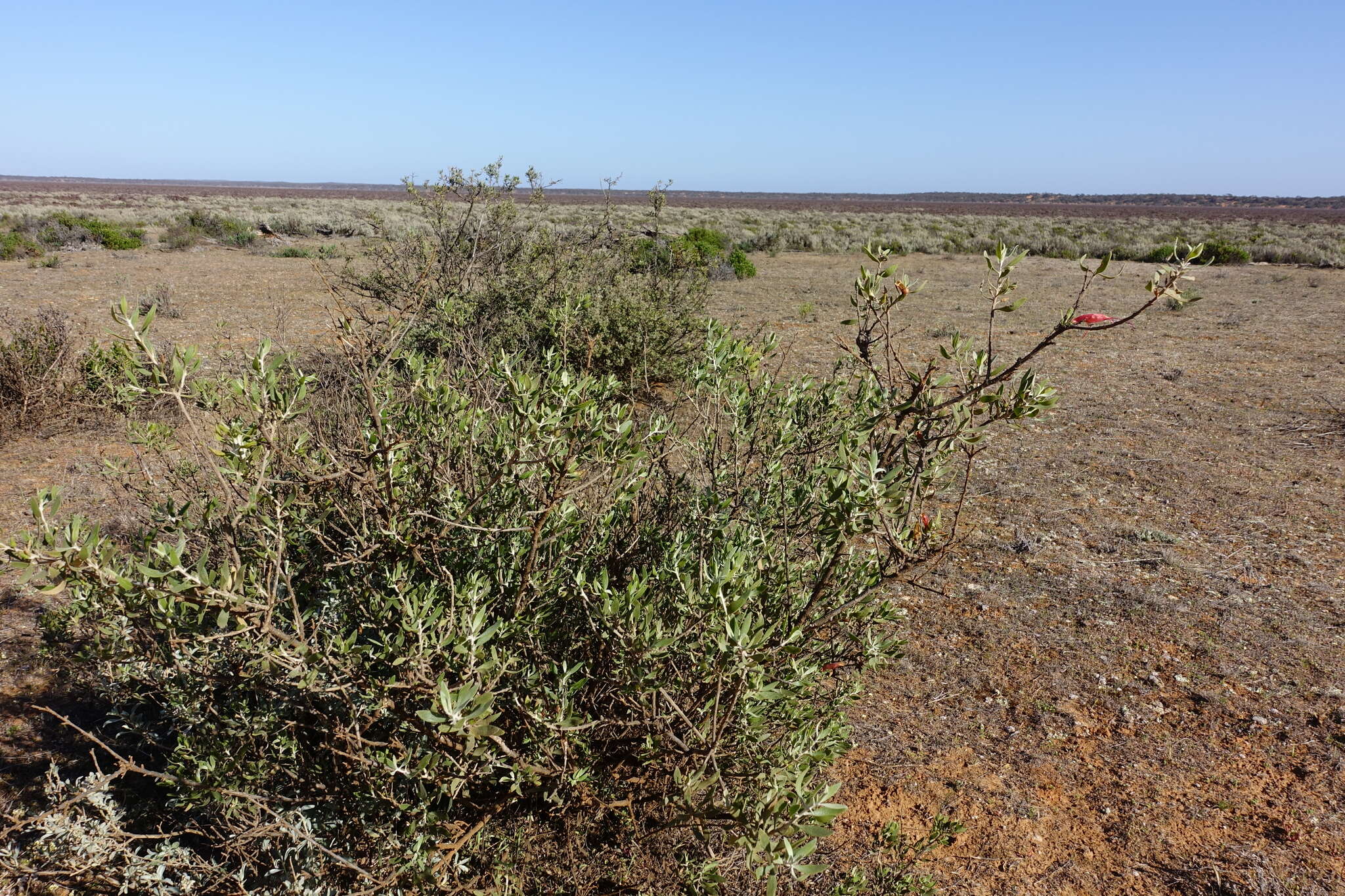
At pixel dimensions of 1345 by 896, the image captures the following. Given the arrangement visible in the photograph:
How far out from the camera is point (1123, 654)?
3.96 meters

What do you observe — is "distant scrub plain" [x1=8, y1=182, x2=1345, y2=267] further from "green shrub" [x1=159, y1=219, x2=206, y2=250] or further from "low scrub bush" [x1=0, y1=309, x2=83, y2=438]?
"low scrub bush" [x1=0, y1=309, x2=83, y2=438]

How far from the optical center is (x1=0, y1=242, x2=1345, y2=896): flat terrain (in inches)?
110

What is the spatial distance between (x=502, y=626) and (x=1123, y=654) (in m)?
3.49

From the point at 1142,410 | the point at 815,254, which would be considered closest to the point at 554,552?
the point at 1142,410

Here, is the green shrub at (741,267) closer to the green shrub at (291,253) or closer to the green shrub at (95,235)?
the green shrub at (291,253)

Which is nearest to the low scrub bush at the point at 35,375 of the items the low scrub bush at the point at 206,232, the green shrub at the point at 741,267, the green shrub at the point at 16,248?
the green shrub at the point at 741,267

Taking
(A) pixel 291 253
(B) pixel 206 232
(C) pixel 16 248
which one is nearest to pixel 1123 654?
(A) pixel 291 253

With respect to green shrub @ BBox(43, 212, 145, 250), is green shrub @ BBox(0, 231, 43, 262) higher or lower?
lower

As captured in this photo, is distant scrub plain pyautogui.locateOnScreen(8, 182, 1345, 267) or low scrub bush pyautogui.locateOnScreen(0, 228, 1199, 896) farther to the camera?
distant scrub plain pyautogui.locateOnScreen(8, 182, 1345, 267)

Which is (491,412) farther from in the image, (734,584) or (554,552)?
(734,584)

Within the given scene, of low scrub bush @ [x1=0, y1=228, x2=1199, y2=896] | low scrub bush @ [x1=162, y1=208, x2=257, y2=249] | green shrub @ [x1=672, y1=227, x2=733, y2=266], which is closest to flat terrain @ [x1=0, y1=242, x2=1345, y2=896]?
low scrub bush @ [x1=0, y1=228, x2=1199, y2=896]

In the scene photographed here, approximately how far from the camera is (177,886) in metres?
2.11

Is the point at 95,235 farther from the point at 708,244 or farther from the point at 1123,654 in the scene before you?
the point at 1123,654

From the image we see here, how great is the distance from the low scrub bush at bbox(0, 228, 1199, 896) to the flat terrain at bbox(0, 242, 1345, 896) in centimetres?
54
